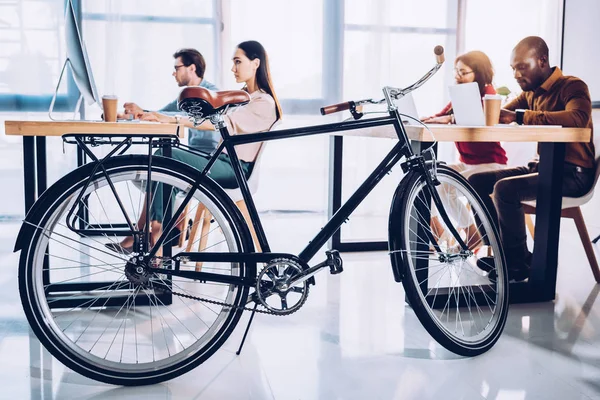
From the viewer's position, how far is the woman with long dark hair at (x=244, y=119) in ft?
8.13

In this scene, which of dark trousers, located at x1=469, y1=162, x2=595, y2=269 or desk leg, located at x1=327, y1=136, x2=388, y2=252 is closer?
dark trousers, located at x1=469, y1=162, x2=595, y2=269

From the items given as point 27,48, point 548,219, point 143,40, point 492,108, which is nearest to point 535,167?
point 548,219

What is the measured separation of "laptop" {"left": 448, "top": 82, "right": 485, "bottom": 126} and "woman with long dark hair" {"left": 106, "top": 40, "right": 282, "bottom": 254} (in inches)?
28.6

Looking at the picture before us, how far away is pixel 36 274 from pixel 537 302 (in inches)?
68.3

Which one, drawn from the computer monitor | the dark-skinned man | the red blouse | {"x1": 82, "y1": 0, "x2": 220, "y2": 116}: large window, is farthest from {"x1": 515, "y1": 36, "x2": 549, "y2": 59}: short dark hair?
{"x1": 82, "y1": 0, "x2": 220, "y2": 116}: large window

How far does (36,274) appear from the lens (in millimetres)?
1567

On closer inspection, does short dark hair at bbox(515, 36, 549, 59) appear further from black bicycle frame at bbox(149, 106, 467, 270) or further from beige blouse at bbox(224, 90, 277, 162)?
black bicycle frame at bbox(149, 106, 467, 270)

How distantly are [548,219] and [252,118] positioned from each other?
1.18 m

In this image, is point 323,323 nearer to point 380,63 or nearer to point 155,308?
point 155,308

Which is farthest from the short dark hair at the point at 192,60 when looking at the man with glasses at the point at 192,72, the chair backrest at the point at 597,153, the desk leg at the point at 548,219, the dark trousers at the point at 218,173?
the chair backrest at the point at 597,153

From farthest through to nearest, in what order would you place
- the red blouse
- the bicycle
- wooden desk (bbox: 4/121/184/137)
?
the red blouse, wooden desk (bbox: 4/121/184/137), the bicycle

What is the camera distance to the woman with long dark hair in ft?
8.13

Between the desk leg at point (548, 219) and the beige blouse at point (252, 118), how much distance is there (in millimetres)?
1047

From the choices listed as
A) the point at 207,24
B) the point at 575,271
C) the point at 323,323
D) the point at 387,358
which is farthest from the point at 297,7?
the point at 387,358
